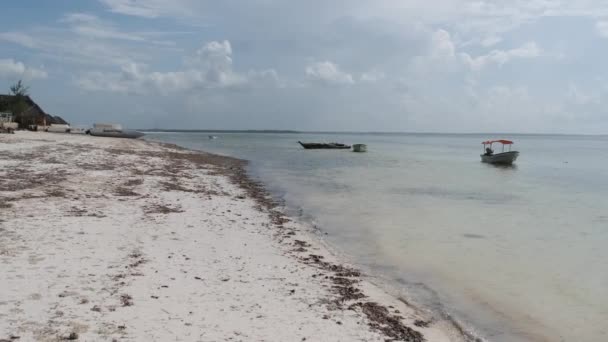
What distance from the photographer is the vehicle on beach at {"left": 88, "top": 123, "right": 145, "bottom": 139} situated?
2749 inches

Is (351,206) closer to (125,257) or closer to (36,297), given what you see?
(125,257)

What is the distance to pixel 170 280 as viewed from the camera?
7.02m

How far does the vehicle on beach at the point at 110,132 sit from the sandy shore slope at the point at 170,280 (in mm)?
60908

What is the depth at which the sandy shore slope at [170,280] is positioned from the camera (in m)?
5.37

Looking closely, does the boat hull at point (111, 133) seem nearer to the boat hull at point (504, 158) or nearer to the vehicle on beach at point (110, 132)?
the vehicle on beach at point (110, 132)

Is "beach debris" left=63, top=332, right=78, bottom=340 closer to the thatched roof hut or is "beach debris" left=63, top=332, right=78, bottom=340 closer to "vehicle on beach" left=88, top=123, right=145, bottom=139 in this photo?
the thatched roof hut

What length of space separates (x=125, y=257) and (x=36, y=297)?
2212 millimetres

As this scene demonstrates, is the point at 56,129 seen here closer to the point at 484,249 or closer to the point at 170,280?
the point at 484,249

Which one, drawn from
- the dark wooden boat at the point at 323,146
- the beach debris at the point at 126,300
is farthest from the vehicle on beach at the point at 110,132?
the beach debris at the point at 126,300

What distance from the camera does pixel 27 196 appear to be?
12.1 metres

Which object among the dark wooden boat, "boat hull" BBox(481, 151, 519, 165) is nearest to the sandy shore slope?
"boat hull" BBox(481, 151, 519, 165)

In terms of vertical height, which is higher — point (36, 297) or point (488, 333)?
point (36, 297)

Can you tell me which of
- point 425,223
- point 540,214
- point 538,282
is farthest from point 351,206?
point 538,282

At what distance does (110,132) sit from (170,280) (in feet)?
229
